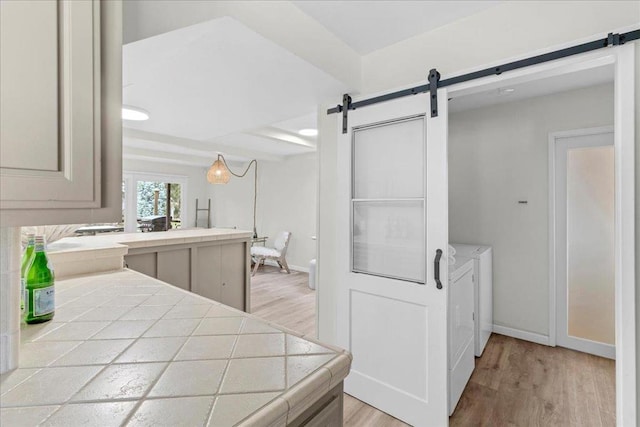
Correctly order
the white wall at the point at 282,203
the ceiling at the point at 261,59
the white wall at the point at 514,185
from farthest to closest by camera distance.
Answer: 1. the white wall at the point at 282,203
2. the white wall at the point at 514,185
3. the ceiling at the point at 261,59

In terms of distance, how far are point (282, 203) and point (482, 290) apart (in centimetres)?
443

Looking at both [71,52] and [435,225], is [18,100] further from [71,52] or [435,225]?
[435,225]

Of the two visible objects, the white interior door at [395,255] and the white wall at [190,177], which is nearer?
the white interior door at [395,255]

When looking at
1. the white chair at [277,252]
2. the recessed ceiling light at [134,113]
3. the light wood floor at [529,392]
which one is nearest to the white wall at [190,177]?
the white chair at [277,252]

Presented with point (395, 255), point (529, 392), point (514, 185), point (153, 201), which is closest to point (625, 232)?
point (395, 255)

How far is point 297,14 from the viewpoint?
1.61 meters

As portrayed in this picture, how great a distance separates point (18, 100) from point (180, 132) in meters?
3.23

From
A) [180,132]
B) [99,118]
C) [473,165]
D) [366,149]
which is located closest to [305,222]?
[180,132]

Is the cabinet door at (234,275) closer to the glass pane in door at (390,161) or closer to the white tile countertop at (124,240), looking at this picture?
the white tile countertop at (124,240)

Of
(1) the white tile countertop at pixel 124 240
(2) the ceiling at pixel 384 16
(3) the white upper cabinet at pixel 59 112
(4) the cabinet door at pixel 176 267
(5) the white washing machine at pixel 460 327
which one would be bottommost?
(5) the white washing machine at pixel 460 327

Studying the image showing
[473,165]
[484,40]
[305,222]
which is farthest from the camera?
[305,222]

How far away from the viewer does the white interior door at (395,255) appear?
5.58 feet

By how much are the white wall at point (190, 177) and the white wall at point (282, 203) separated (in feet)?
1.89

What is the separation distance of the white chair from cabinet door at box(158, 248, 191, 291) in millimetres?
3198
